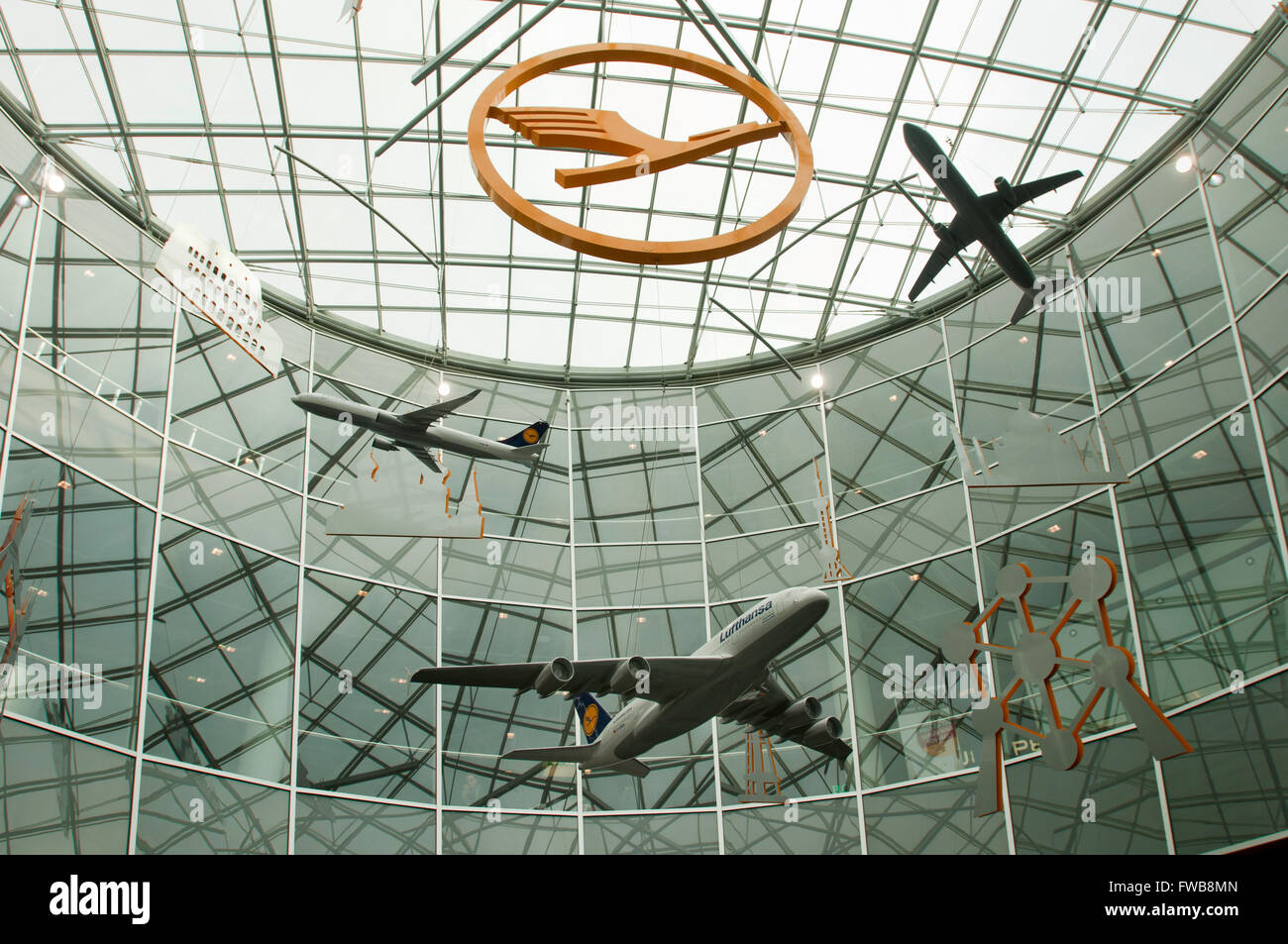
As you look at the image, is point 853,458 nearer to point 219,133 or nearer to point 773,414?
point 773,414

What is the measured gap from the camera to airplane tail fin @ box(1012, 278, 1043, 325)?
23541 millimetres

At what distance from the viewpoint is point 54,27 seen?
73.8 feet

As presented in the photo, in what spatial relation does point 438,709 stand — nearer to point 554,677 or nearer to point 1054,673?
point 554,677

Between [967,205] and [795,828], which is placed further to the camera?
[795,828]

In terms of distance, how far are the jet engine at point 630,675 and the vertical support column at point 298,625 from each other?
348 inches

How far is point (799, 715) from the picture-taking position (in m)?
22.1

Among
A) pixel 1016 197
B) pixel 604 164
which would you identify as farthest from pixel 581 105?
pixel 604 164

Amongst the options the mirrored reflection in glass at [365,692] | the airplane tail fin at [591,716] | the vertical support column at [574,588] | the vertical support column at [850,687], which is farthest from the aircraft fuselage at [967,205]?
the mirrored reflection in glass at [365,692]

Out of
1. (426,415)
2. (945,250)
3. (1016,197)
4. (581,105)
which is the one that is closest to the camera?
(1016,197)

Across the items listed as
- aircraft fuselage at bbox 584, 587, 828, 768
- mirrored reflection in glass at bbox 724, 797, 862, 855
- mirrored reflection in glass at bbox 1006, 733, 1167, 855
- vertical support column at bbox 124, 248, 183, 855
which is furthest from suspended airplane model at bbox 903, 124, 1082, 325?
vertical support column at bbox 124, 248, 183, 855

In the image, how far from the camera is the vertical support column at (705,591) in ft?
79.2

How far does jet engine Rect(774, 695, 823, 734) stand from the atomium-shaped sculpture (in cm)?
524

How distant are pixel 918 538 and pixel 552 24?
57.2 feet

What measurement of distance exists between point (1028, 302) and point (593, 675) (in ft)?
48.2
